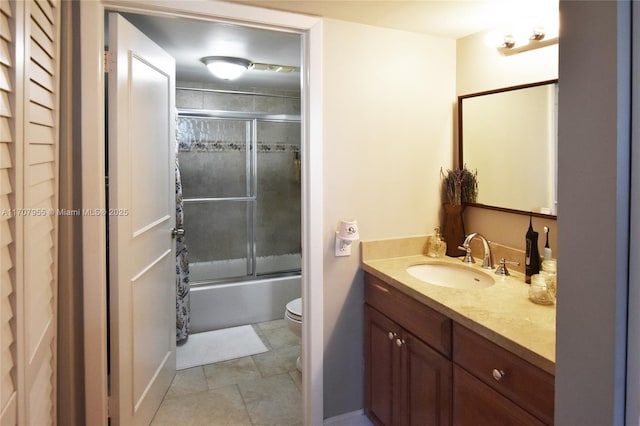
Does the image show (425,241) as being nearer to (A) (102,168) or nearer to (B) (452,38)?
(B) (452,38)

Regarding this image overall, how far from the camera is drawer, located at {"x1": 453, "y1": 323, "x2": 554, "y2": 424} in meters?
1.13

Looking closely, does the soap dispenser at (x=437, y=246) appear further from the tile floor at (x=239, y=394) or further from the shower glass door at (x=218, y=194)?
the shower glass door at (x=218, y=194)

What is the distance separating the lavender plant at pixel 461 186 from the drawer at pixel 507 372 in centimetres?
95

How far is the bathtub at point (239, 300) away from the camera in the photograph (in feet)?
11.3

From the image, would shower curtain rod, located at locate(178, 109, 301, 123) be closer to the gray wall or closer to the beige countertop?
the beige countertop

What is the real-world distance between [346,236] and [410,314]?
19.8 inches

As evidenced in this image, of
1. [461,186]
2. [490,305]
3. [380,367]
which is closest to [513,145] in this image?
[461,186]

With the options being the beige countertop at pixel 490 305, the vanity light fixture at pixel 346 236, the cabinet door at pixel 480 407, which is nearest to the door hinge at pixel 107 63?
the vanity light fixture at pixel 346 236


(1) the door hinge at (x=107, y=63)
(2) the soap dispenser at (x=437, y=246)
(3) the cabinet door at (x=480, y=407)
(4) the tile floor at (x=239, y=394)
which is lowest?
(4) the tile floor at (x=239, y=394)

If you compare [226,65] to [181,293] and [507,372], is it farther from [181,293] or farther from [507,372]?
[507,372]

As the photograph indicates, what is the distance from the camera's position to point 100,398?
1.74m

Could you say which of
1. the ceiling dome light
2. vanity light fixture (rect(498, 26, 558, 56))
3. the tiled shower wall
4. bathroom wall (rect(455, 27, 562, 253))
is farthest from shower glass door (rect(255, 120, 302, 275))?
vanity light fixture (rect(498, 26, 558, 56))

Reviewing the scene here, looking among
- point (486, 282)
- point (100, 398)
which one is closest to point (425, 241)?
point (486, 282)

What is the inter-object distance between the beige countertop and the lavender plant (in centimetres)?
34
